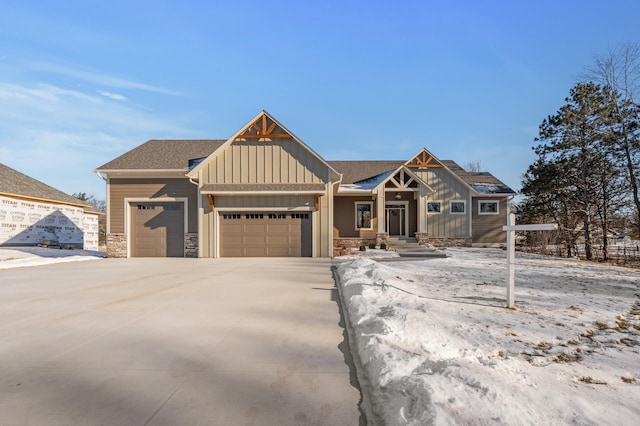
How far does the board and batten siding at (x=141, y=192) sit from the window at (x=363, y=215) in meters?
8.64

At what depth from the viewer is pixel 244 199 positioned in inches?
584

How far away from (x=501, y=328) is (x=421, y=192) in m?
15.0

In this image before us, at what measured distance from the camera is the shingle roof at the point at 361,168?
2168cm

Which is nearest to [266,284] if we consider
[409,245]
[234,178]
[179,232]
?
[234,178]

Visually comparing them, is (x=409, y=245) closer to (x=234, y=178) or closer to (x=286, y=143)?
(x=286, y=143)

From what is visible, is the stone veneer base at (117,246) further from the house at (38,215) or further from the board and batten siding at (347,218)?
the board and batten siding at (347,218)

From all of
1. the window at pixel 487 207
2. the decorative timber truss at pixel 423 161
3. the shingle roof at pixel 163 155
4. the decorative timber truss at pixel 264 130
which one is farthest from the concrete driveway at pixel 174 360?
the window at pixel 487 207

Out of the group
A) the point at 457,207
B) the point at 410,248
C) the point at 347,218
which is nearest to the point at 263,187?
the point at 347,218

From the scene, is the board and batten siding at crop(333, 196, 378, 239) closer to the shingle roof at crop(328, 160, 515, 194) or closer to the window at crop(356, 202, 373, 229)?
the window at crop(356, 202, 373, 229)

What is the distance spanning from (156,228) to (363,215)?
1079 centimetres

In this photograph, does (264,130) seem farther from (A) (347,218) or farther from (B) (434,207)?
(B) (434,207)

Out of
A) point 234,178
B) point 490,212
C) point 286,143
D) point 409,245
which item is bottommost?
point 409,245

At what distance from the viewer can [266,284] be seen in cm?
783

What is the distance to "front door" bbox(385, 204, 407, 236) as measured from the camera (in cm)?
1973
